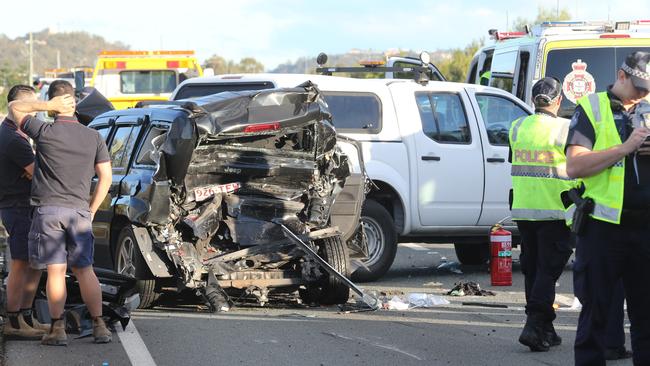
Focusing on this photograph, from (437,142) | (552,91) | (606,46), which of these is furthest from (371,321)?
(606,46)

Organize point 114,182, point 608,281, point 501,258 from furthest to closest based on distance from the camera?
1. point 501,258
2. point 114,182
3. point 608,281

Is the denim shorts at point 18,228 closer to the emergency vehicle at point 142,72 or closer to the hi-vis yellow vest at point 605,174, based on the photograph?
the hi-vis yellow vest at point 605,174

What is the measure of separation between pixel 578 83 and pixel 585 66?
295 millimetres

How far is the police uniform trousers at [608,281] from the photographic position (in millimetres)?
5902

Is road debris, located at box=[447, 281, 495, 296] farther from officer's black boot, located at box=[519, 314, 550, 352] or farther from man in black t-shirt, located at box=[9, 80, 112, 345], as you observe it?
man in black t-shirt, located at box=[9, 80, 112, 345]

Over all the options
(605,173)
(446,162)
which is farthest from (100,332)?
(446,162)

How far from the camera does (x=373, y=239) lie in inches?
459

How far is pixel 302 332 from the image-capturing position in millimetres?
8625

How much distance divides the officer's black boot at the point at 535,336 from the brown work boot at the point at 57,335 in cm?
321

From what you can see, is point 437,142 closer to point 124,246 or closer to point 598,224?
point 124,246

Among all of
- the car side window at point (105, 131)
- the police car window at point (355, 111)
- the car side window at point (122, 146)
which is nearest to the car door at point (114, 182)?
the car side window at point (122, 146)

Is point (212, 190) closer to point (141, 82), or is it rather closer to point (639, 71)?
point (639, 71)

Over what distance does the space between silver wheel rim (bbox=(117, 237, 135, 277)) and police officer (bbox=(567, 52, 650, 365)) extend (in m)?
4.61

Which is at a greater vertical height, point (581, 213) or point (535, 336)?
point (581, 213)
